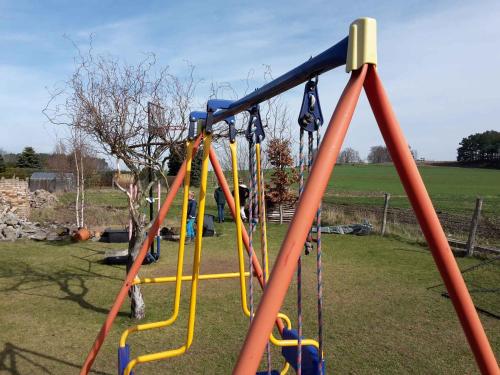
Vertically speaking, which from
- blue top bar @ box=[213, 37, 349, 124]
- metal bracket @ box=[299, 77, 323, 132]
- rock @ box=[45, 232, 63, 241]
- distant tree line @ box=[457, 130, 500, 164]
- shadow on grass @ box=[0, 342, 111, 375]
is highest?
distant tree line @ box=[457, 130, 500, 164]

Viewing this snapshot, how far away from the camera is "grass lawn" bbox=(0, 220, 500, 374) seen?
13.1ft

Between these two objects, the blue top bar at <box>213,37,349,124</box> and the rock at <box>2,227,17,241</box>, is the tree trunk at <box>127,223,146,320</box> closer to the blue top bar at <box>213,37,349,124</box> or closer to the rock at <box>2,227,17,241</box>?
the blue top bar at <box>213,37,349,124</box>

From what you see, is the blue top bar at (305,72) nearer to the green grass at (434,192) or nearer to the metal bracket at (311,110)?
the metal bracket at (311,110)

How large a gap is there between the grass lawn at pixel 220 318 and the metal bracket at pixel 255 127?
7.94 ft

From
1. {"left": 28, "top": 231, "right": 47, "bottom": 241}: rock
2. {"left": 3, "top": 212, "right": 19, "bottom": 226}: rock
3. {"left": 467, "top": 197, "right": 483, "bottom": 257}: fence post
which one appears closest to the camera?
{"left": 467, "top": 197, "right": 483, "bottom": 257}: fence post

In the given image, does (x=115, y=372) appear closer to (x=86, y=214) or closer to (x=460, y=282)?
(x=460, y=282)

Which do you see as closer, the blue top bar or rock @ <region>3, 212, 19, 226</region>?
the blue top bar

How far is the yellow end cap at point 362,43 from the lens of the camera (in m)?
1.20

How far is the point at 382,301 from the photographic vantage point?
587cm

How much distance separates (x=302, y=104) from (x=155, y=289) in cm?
552

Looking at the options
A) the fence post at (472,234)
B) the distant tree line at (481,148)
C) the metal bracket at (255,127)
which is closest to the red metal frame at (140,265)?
the metal bracket at (255,127)

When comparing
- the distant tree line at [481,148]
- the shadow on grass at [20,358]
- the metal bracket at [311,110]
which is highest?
the distant tree line at [481,148]

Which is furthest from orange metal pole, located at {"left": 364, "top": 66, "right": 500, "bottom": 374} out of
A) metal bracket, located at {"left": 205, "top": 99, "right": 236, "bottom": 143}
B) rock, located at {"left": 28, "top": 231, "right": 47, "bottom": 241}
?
rock, located at {"left": 28, "top": 231, "right": 47, "bottom": 241}

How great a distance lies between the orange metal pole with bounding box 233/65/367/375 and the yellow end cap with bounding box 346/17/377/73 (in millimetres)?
27
